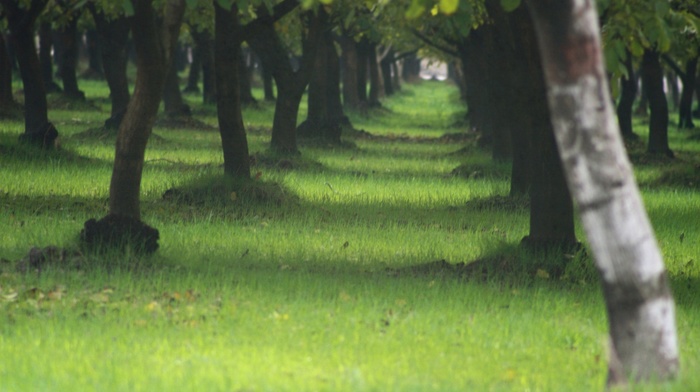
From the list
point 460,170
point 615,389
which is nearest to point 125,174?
point 615,389

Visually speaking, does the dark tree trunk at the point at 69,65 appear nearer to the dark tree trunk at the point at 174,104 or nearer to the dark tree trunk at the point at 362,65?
the dark tree trunk at the point at 174,104

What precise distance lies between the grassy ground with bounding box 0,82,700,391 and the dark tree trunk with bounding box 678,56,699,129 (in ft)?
55.1

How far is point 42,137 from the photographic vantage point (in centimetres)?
1761

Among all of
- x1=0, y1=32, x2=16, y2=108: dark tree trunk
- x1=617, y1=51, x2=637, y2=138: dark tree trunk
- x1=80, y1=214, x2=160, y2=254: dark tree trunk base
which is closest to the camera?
x1=80, y1=214, x2=160, y2=254: dark tree trunk base

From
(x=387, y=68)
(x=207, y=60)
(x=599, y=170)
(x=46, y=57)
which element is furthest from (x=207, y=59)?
(x=599, y=170)

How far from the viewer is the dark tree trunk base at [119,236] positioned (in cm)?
934

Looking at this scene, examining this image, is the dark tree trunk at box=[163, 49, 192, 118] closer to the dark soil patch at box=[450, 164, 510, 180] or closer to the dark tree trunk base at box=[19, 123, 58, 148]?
the dark tree trunk base at box=[19, 123, 58, 148]

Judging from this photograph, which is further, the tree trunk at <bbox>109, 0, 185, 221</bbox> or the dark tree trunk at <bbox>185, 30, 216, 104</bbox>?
the dark tree trunk at <bbox>185, 30, 216, 104</bbox>

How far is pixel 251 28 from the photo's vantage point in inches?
533

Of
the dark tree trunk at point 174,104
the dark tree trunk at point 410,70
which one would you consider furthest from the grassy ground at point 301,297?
the dark tree trunk at point 410,70

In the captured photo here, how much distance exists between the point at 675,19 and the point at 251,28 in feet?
22.3

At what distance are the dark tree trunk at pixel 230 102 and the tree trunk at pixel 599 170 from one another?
9.15 meters

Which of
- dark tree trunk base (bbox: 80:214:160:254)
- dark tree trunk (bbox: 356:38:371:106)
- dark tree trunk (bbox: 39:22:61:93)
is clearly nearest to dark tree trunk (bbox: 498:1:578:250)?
dark tree trunk base (bbox: 80:214:160:254)

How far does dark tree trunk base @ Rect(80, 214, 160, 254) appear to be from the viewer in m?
9.34
